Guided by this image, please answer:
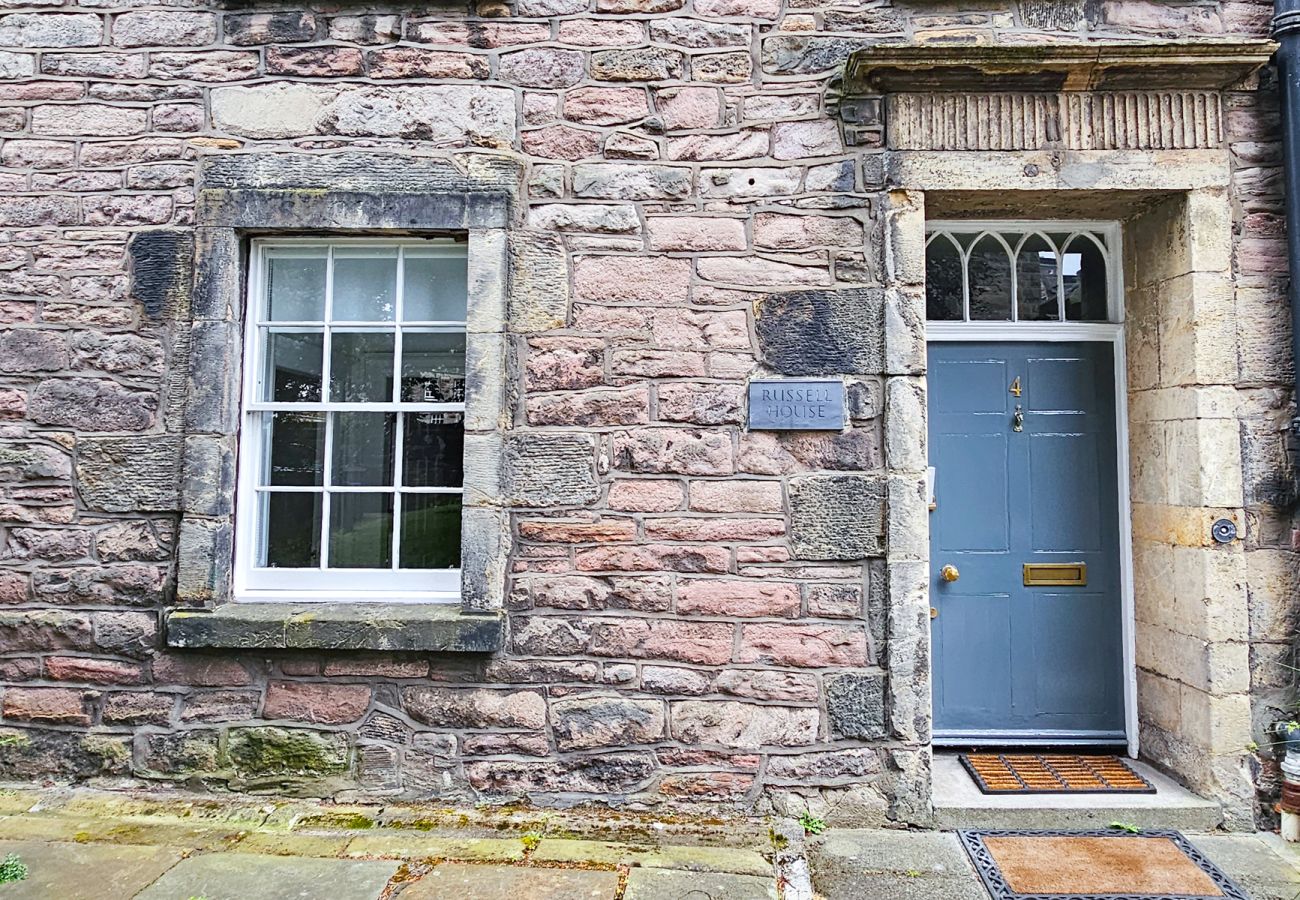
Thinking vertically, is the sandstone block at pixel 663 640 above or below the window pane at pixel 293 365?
below

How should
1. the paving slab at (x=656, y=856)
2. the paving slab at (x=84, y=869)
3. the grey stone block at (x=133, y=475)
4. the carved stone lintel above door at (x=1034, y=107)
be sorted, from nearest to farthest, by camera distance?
the paving slab at (x=84, y=869) → the paving slab at (x=656, y=856) → the carved stone lintel above door at (x=1034, y=107) → the grey stone block at (x=133, y=475)

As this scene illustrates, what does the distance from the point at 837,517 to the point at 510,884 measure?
77.5 inches

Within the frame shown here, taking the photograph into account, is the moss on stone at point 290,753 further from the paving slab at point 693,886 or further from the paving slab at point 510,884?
the paving slab at point 693,886

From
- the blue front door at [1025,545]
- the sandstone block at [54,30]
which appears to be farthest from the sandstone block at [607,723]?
the sandstone block at [54,30]

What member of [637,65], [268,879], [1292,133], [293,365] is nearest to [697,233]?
[637,65]

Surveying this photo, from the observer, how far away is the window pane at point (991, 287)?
386 cm

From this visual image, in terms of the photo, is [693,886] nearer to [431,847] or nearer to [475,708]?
[431,847]

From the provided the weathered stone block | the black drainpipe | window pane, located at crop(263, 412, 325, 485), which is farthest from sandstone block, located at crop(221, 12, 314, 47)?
the black drainpipe

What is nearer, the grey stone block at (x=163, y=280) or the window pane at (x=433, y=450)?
the grey stone block at (x=163, y=280)

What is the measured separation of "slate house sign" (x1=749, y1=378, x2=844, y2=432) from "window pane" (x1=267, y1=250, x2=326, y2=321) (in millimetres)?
2175

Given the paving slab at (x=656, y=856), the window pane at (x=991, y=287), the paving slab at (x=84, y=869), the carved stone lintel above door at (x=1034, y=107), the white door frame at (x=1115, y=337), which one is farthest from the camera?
the window pane at (x=991, y=287)

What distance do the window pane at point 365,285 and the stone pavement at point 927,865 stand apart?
3111 millimetres

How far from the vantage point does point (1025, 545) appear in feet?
12.5

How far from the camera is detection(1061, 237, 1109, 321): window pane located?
387 cm
